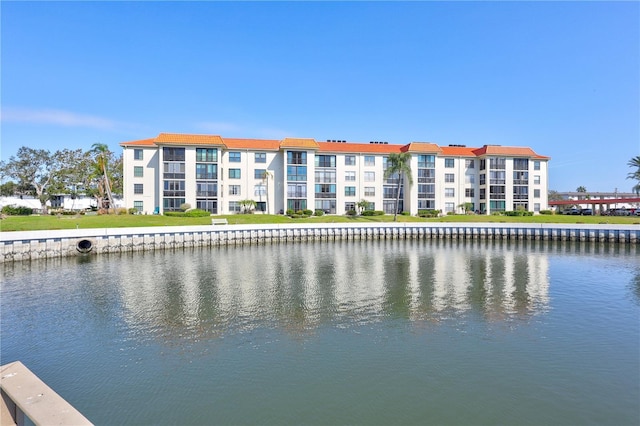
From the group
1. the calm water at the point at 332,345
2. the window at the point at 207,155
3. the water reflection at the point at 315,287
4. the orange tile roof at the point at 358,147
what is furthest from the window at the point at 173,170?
the calm water at the point at 332,345

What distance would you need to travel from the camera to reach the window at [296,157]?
2862 inches

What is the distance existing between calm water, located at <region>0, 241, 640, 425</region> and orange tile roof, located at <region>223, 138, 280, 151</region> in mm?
47543

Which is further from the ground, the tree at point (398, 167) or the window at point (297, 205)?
the tree at point (398, 167)

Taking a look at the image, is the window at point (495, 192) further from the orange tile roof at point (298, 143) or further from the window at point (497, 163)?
the orange tile roof at point (298, 143)

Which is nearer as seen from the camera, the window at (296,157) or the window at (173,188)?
the window at (173,188)

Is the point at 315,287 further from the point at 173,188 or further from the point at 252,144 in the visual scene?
the point at 252,144

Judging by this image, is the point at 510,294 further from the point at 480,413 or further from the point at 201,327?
the point at 201,327

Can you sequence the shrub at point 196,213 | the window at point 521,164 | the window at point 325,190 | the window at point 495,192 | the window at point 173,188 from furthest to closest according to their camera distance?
the window at point 521,164 < the window at point 495,192 < the window at point 325,190 < the window at point 173,188 < the shrub at point 196,213

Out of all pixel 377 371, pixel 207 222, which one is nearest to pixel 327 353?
pixel 377 371

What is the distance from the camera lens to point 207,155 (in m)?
68.4

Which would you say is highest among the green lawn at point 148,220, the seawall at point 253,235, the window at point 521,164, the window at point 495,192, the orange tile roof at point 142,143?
the orange tile roof at point 142,143

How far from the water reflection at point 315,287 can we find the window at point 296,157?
33.3 meters

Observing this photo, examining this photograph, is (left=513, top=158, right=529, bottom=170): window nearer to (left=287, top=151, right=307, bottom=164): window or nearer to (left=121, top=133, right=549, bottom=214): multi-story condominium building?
(left=121, top=133, right=549, bottom=214): multi-story condominium building

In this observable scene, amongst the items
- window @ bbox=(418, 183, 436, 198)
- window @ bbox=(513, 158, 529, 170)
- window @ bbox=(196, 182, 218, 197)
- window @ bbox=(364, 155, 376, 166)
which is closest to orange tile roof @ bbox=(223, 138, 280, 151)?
window @ bbox=(196, 182, 218, 197)
